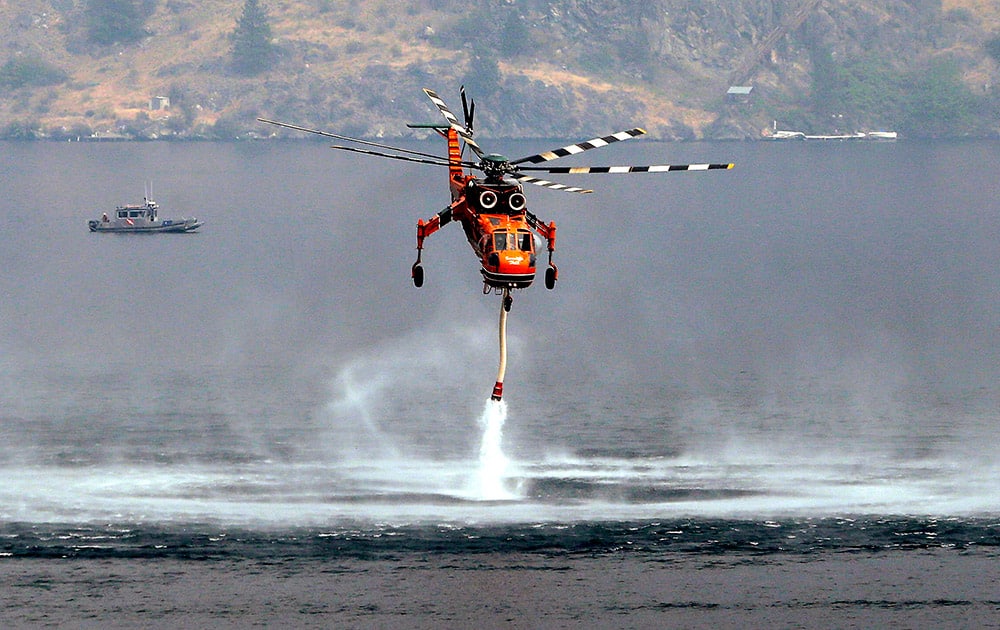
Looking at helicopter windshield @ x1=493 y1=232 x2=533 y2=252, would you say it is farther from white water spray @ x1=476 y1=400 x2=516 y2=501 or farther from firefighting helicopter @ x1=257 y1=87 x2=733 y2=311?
white water spray @ x1=476 y1=400 x2=516 y2=501

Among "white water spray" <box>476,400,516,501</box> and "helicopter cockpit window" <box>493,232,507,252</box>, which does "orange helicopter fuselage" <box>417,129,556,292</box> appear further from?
"white water spray" <box>476,400,516,501</box>

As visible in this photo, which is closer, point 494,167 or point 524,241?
point 524,241

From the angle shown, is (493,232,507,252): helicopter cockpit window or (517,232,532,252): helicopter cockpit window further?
(517,232,532,252): helicopter cockpit window

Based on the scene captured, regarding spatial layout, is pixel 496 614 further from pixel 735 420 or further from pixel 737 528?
pixel 735 420

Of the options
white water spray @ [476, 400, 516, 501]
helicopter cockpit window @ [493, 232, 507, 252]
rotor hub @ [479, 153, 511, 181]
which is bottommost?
white water spray @ [476, 400, 516, 501]

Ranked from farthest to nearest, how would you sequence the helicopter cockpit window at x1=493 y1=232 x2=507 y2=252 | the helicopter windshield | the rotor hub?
the rotor hub
the helicopter windshield
the helicopter cockpit window at x1=493 y1=232 x2=507 y2=252

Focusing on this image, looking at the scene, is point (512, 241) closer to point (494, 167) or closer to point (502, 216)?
point (502, 216)

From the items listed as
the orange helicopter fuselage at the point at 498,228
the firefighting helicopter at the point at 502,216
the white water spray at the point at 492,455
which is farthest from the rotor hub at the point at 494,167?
the white water spray at the point at 492,455

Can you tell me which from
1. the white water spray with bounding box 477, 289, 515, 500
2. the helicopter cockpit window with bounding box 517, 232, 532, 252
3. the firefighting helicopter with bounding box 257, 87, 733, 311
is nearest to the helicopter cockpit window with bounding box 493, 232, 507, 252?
the firefighting helicopter with bounding box 257, 87, 733, 311

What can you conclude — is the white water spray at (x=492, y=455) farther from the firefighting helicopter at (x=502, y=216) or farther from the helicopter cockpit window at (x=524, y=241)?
the helicopter cockpit window at (x=524, y=241)

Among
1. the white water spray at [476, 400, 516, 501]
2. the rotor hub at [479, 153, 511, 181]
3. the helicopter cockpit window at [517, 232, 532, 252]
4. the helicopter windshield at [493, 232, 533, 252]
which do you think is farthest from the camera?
the white water spray at [476, 400, 516, 501]

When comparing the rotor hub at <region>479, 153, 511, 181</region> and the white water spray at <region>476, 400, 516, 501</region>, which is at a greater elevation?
the rotor hub at <region>479, 153, 511, 181</region>

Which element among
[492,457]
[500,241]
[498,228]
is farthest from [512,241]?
[492,457]

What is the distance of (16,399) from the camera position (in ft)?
605
